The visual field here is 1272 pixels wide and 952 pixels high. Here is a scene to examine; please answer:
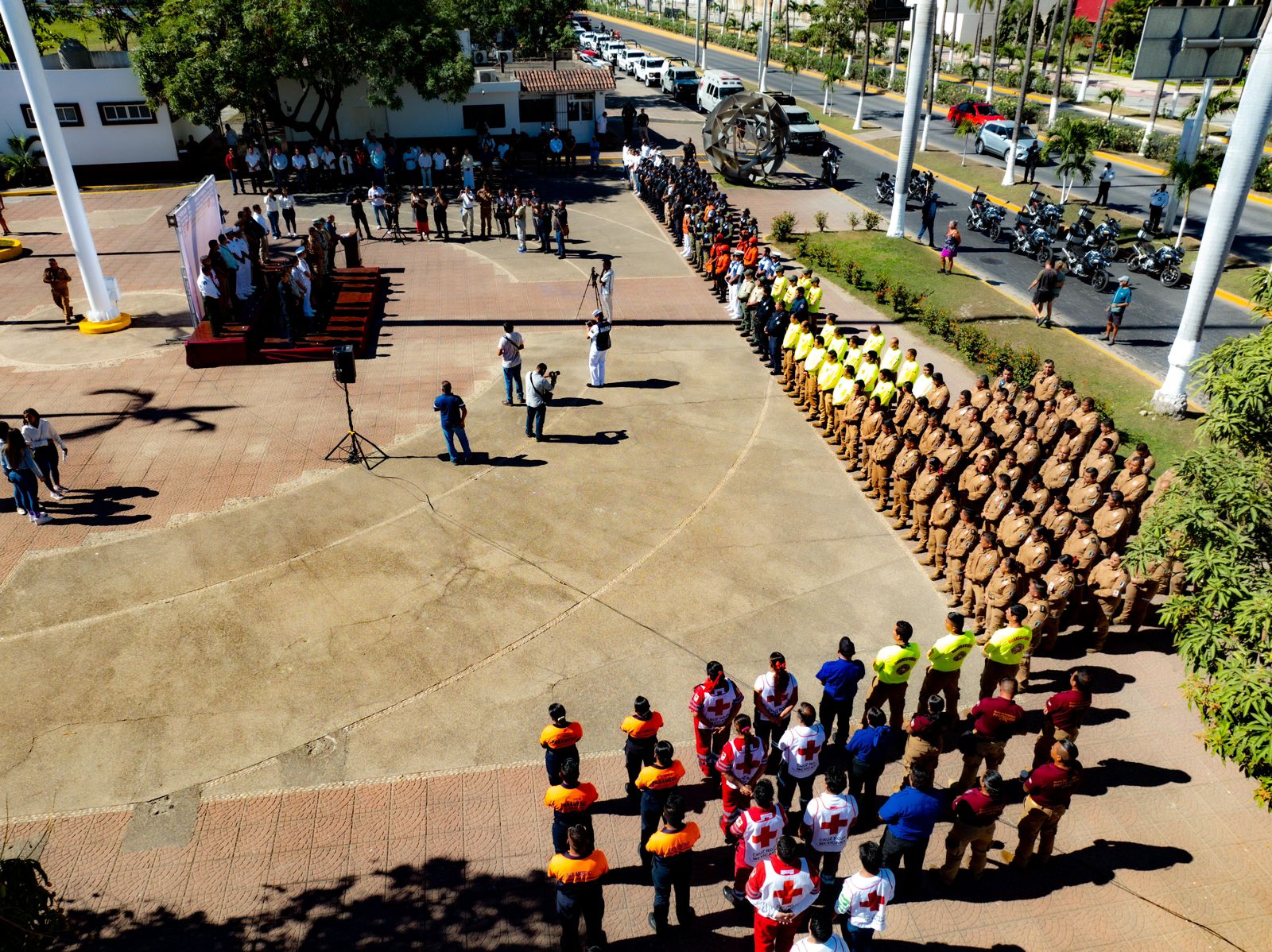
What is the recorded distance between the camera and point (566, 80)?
118 feet

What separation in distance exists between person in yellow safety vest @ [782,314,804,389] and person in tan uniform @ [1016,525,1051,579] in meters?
6.84

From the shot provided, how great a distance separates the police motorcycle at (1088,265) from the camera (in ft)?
73.0

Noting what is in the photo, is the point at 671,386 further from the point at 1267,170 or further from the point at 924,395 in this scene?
the point at 1267,170

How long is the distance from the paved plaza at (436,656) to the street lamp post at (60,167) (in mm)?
1773

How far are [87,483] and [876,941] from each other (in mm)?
12694

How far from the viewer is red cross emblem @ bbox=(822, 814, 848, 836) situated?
7.20 m

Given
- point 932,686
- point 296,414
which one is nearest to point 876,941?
point 932,686

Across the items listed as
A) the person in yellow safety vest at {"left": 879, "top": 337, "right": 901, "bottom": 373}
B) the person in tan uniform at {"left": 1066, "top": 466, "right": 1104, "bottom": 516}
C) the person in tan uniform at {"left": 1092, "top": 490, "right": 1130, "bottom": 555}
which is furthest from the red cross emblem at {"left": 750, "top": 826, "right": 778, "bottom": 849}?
the person in yellow safety vest at {"left": 879, "top": 337, "right": 901, "bottom": 373}

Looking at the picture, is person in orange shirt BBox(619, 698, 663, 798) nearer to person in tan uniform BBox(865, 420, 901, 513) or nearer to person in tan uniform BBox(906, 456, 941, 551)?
person in tan uniform BBox(906, 456, 941, 551)

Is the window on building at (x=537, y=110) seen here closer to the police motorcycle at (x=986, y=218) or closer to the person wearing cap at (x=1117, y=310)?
the police motorcycle at (x=986, y=218)

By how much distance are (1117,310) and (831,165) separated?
15.4 m

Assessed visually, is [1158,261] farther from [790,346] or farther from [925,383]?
[925,383]

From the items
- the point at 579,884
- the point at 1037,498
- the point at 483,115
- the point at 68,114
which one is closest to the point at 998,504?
the point at 1037,498

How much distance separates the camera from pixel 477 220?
94.6 ft
